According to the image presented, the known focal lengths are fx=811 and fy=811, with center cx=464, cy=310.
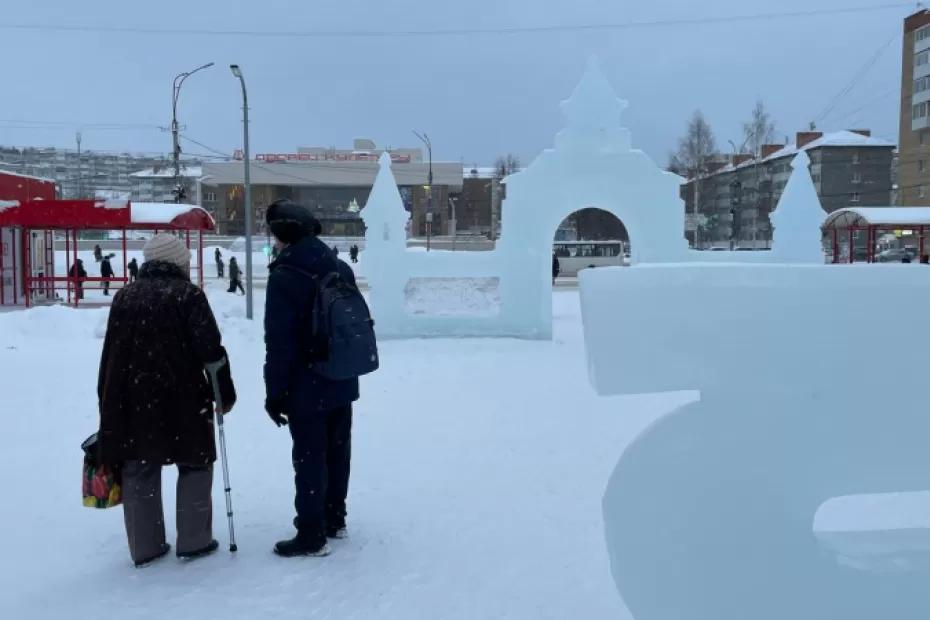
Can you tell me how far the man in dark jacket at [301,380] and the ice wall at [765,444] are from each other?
6.22ft

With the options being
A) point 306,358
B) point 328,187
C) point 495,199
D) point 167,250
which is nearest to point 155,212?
point 167,250

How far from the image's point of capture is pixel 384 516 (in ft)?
16.7

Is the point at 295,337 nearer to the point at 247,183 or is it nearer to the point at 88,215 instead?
the point at 247,183

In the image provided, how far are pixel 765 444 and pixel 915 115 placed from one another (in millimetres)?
62351

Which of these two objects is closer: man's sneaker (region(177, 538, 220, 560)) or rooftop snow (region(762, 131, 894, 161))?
man's sneaker (region(177, 538, 220, 560))

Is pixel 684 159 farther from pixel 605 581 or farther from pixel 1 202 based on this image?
pixel 605 581

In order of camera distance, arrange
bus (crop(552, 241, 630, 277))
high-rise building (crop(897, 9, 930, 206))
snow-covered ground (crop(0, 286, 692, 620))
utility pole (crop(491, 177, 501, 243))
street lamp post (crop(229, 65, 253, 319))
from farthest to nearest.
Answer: utility pole (crop(491, 177, 501, 243)), high-rise building (crop(897, 9, 930, 206)), bus (crop(552, 241, 630, 277)), street lamp post (crop(229, 65, 253, 319)), snow-covered ground (crop(0, 286, 692, 620))

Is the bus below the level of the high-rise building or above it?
below

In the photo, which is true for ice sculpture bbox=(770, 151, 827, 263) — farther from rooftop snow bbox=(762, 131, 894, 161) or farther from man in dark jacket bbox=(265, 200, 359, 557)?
rooftop snow bbox=(762, 131, 894, 161)

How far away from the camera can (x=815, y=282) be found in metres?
3.05

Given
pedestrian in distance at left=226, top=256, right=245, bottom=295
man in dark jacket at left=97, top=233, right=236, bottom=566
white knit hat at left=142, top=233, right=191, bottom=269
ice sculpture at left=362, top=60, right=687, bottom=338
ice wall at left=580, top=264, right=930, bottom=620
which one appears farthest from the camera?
pedestrian in distance at left=226, top=256, right=245, bottom=295

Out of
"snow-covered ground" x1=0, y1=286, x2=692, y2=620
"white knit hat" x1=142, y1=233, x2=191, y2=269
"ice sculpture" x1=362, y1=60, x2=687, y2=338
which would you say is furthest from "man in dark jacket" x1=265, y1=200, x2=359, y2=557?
"ice sculpture" x1=362, y1=60, x2=687, y2=338

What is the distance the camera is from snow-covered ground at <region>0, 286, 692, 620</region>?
3885 millimetres

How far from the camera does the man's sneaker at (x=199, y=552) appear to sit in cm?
432
